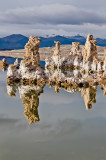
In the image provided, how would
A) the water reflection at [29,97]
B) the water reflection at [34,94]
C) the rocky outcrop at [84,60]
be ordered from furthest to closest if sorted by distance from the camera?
the rocky outcrop at [84,60], the water reflection at [34,94], the water reflection at [29,97]

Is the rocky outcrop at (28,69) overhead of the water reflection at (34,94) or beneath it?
overhead

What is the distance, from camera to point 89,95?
42.1 m

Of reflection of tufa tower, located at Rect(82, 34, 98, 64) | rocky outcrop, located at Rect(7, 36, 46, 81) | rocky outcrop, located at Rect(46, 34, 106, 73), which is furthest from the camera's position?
reflection of tufa tower, located at Rect(82, 34, 98, 64)

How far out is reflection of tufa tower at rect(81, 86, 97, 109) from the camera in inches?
1466

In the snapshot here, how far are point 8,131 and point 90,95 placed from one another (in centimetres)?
2092

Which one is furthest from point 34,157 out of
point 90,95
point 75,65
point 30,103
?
point 75,65

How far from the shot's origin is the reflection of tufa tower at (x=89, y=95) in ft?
122

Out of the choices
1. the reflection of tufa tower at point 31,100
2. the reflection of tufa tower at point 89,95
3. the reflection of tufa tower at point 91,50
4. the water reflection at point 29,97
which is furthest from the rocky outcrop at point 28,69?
the reflection of tufa tower at point 91,50

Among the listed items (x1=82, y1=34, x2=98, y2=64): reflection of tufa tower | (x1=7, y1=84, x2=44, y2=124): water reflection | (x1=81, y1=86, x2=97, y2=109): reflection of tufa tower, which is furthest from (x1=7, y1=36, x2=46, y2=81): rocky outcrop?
(x1=82, y1=34, x2=98, y2=64): reflection of tufa tower

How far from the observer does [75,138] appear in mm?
23391

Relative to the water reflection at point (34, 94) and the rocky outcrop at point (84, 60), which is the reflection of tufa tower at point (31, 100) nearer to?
the water reflection at point (34, 94)

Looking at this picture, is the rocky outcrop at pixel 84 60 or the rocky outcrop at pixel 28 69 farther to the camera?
the rocky outcrop at pixel 84 60

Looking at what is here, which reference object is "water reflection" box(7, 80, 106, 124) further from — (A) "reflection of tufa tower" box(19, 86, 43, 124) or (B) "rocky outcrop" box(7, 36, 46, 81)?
(B) "rocky outcrop" box(7, 36, 46, 81)

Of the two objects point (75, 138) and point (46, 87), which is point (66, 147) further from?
point (46, 87)
